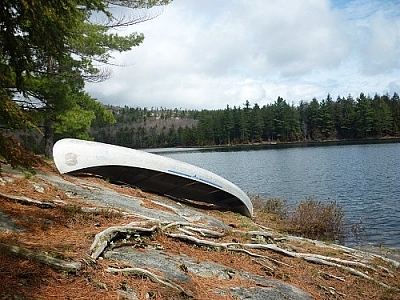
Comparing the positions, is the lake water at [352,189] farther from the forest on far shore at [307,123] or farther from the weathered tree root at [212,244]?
the forest on far shore at [307,123]

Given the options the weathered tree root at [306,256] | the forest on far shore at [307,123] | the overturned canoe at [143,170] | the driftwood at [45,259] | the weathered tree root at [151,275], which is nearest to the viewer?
the driftwood at [45,259]

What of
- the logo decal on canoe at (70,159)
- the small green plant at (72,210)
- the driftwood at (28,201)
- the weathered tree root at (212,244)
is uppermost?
the logo decal on canoe at (70,159)

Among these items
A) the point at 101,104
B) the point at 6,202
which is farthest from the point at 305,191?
the point at 6,202

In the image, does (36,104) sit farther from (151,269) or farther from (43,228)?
(151,269)

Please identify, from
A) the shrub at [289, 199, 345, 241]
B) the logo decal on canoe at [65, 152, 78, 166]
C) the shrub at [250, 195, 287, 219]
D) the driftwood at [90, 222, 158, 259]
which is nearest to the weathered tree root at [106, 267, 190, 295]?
the driftwood at [90, 222, 158, 259]

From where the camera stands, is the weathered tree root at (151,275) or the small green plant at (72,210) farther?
the small green plant at (72,210)

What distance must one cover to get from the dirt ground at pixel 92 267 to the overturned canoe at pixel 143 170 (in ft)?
6.96

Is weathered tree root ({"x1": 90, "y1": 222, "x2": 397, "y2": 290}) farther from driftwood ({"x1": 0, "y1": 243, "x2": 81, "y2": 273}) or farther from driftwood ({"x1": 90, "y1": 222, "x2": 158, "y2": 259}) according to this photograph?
driftwood ({"x1": 0, "y1": 243, "x2": 81, "y2": 273})

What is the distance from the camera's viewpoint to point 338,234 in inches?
516

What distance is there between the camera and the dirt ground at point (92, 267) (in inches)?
143

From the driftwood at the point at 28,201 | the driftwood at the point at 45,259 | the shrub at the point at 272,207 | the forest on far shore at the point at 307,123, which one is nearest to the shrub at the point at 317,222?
the shrub at the point at 272,207

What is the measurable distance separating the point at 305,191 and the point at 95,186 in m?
14.6

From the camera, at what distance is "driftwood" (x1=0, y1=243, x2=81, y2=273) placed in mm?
3850

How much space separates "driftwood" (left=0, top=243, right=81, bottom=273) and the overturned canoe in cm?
594
